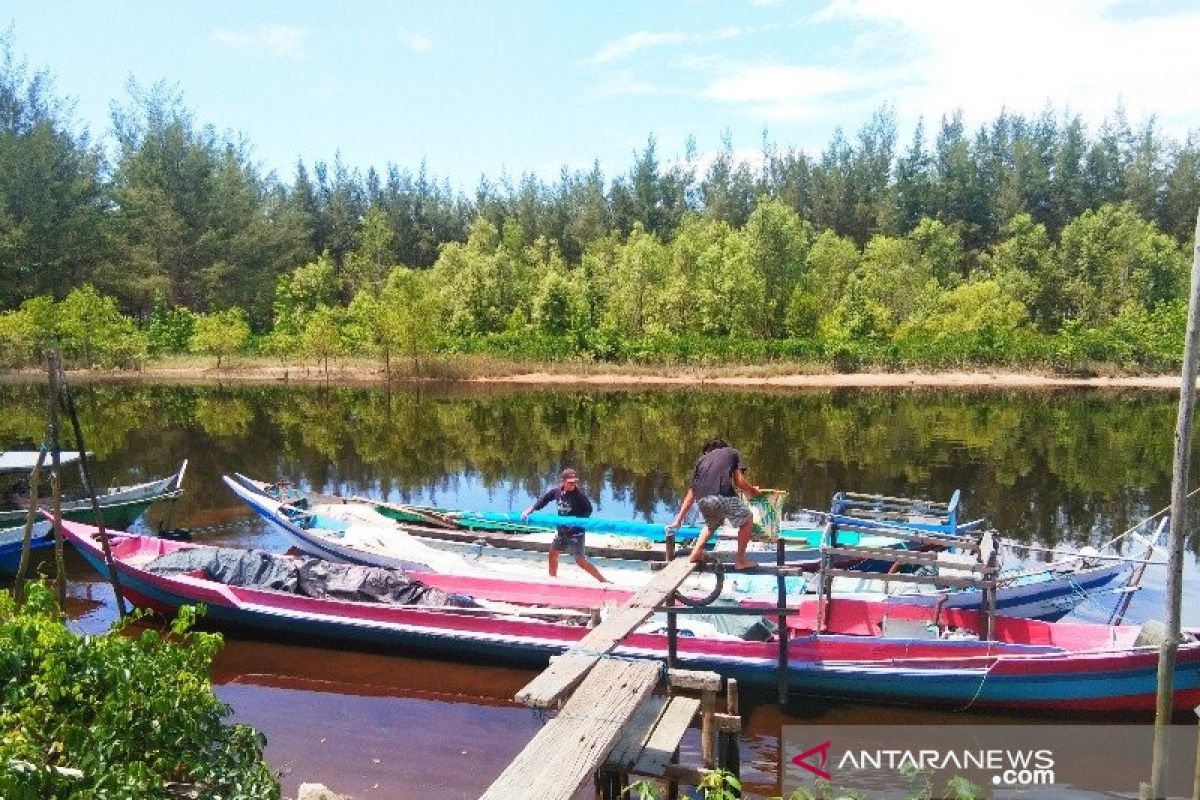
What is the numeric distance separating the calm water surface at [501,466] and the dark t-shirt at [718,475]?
7.86 ft

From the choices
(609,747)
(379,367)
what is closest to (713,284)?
(379,367)

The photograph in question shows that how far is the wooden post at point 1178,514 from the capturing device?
4.91 metres

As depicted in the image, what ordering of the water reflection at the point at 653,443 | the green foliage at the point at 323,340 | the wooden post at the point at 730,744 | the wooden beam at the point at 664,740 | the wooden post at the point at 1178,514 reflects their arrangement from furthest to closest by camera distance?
the green foliage at the point at 323,340 < the water reflection at the point at 653,443 < the wooden post at the point at 730,744 < the wooden beam at the point at 664,740 < the wooden post at the point at 1178,514

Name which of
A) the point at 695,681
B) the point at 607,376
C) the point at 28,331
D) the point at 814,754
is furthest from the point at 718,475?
the point at 28,331

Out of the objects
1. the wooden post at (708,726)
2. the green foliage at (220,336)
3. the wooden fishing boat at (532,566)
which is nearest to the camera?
the wooden post at (708,726)

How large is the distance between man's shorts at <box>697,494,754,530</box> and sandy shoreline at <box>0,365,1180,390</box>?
1369 inches

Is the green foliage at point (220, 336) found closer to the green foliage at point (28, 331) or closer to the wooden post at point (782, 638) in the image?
the green foliage at point (28, 331)

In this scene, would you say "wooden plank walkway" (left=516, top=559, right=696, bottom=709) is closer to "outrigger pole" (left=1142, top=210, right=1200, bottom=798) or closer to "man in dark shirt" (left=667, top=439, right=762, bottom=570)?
"man in dark shirt" (left=667, top=439, right=762, bottom=570)

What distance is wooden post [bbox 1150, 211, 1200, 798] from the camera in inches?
193

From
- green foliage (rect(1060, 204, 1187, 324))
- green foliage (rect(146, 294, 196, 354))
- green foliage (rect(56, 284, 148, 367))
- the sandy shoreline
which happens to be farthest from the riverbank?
green foliage (rect(1060, 204, 1187, 324))

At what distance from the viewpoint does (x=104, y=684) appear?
4492 millimetres

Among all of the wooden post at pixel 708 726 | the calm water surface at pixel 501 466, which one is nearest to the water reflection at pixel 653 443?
the calm water surface at pixel 501 466

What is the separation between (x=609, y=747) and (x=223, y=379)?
47.0m

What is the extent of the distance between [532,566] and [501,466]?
10564 millimetres
